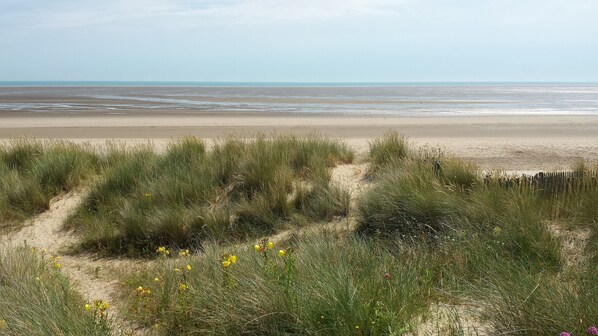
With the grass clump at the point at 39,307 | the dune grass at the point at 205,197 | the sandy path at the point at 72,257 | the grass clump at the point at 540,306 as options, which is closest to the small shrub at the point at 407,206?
the dune grass at the point at 205,197

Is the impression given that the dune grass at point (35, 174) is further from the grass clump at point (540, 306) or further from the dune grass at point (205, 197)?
the grass clump at point (540, 306)

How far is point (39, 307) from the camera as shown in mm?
4785

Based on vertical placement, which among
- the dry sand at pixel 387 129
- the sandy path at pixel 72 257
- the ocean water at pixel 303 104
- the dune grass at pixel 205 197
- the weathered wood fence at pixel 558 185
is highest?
the weathered wood fence at pixel 558 185

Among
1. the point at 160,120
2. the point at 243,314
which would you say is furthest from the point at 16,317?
the point at 160,120

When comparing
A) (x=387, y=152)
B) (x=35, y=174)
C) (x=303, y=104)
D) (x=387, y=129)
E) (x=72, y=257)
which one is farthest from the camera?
(x=303, y=104)

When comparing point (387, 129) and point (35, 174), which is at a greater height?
point (35, 174)

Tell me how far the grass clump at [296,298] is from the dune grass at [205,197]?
278 cm

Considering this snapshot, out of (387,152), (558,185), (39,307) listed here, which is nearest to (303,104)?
(387,152)

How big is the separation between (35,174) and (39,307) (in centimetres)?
612

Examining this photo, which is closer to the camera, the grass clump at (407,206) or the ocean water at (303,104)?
the grass clump at (407,206)

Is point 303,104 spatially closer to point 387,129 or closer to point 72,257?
point 387,129

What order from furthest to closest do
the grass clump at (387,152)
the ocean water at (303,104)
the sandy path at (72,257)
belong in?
the ocean water at (303,104), the grass clump at (387,152), the sandy path at (72,257)

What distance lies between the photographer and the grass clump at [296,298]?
4.36 metres

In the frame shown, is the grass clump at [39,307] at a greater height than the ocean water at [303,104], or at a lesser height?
greater
